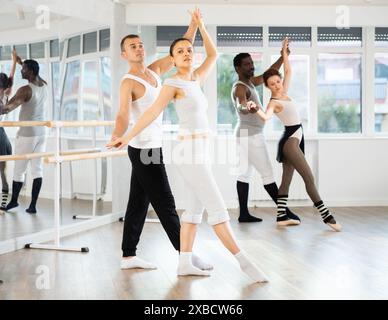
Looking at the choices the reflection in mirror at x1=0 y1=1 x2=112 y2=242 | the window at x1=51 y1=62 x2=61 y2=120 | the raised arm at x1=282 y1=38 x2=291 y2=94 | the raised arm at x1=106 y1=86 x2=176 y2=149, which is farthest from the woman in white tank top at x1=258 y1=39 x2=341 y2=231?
the raised arm at x1=106 y1=86 x2=176 y2=149

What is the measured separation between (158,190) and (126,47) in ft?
3.03

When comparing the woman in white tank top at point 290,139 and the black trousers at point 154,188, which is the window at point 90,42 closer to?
the woman in white tank top at point 290,139

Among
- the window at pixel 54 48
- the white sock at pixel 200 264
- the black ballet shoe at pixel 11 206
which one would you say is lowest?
the white sock at pixel 200 264

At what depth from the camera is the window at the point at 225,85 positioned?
8.63 m

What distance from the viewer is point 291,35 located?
28.4ft

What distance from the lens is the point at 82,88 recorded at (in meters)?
6.94

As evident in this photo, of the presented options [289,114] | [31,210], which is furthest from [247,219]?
[31,210]

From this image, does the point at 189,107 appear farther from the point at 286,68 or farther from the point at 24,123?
the point at 286,68

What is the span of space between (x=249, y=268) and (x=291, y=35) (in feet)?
15.8

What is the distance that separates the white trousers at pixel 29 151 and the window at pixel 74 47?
0.91 meters

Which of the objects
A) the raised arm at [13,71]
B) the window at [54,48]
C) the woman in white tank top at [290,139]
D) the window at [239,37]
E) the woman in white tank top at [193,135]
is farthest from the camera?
the window at [239,37]

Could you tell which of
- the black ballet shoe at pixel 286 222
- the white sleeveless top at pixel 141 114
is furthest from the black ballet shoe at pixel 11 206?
the black ballet shoe at pixel 286 222

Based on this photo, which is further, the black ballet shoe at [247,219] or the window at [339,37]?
the window at [339,37]

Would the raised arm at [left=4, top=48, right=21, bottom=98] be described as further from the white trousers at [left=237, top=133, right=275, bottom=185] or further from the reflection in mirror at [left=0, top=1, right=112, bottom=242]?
the white trousers at [left=237, top=133, right=275, bottom=185]
